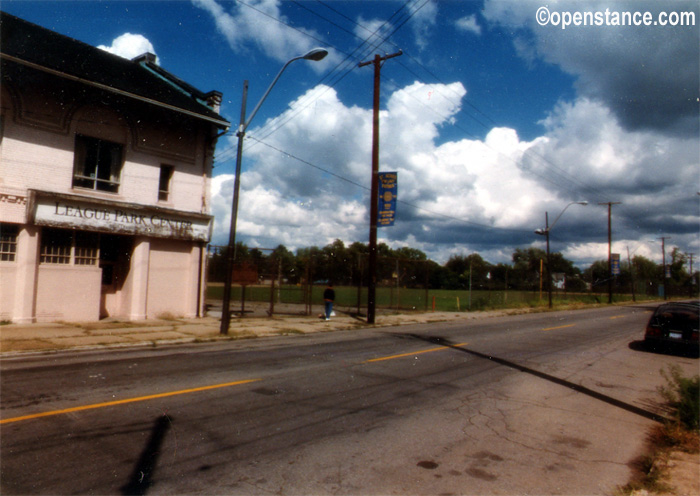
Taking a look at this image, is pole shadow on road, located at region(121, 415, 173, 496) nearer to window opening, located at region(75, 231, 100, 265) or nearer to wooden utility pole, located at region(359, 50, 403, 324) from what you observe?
window opening, located at region(75, 231, 100, 265)

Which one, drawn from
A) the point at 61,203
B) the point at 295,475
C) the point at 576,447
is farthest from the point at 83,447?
the point at 61,203

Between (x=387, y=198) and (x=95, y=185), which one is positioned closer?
(x=95, y=185)

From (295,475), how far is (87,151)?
15183 mm

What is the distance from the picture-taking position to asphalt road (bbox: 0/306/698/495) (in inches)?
167

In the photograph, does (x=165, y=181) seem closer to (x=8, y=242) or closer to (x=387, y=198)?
(x=8, y=242)

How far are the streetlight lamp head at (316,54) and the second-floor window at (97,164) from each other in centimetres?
761

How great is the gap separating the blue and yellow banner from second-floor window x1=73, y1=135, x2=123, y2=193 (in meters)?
9.89

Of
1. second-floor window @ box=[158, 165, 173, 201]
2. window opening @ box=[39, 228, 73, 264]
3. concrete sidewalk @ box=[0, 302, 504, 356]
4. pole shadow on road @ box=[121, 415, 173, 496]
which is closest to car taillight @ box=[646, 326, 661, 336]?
concrete sidewalk @ box=[0, 302, 504, 356]

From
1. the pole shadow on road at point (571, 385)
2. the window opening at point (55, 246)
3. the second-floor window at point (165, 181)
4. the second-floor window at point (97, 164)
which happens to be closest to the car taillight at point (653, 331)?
the pole shadow on road at point (571, 385)

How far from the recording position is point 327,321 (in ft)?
66.1

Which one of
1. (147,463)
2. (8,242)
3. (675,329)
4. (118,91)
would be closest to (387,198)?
(118,91)

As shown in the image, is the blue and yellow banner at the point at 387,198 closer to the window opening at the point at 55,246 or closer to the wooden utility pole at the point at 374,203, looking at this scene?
the wooden utility pole at the point at 374,203

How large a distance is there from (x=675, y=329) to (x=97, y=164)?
18131 mm

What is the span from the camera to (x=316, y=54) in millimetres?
13758
